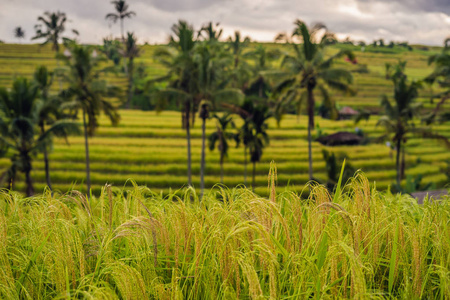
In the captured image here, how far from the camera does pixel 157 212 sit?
364 centimetres

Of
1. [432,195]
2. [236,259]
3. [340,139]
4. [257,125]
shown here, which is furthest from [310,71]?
[236,259]

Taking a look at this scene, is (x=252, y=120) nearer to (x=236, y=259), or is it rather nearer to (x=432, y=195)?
(x=432, y=195)

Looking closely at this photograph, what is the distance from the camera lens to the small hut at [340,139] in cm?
3881

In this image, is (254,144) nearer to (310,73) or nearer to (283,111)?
(283,111)

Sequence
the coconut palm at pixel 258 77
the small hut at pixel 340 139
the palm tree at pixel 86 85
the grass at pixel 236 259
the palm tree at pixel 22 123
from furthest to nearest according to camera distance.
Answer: the coconut palm at pixel 258 77
the small hut at pixel 340 139
the palm tree at pixel 86 85
the palm tree at pixel 22 123
the grass at pixel 236 259

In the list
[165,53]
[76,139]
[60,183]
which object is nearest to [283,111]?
[165,53]

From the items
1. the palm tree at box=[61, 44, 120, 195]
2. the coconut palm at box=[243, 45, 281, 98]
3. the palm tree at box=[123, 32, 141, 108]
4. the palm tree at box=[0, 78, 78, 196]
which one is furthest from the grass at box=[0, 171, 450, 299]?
the palm tree at box=[123, 32, 141, 108]

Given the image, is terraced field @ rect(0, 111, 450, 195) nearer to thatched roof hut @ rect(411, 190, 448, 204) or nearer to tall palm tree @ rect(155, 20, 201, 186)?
tall palm tree @ rect(155, 20, 201, 186)

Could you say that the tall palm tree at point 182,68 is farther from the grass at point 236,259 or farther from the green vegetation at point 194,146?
the grass at point 236,259

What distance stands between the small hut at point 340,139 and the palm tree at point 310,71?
49.0 ft

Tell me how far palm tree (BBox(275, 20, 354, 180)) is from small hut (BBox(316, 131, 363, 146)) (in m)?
14.9

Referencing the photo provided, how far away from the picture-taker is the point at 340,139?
38844mm

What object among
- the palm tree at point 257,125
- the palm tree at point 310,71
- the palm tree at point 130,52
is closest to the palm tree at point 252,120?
the palm tree at point 257,125

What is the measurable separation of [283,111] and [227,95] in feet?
12.8
